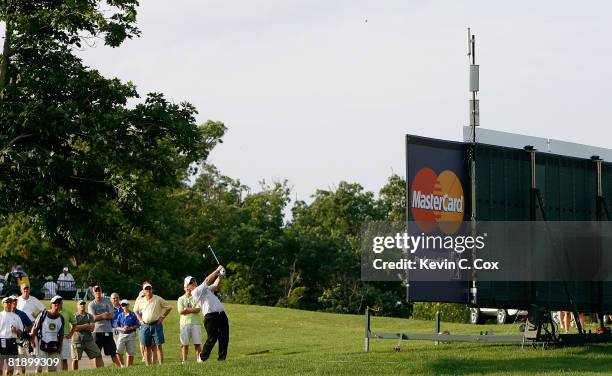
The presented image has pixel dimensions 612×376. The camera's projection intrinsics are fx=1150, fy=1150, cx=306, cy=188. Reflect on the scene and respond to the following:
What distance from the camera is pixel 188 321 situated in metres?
23.3

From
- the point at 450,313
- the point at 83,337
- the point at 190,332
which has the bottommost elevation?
the point at 83,337

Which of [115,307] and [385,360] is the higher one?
[115,307]

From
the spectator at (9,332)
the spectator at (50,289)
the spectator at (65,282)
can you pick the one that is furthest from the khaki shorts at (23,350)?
the spectator at (65,282)

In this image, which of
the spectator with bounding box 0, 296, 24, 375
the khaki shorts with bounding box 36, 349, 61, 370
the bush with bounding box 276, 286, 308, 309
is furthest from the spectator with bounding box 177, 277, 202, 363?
the bush with bounding box 276, 286, 308, 309

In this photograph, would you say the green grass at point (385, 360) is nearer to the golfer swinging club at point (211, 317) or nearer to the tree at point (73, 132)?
the golfer swinging club at point (211, 317)

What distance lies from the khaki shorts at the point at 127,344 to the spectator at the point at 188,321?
1.05 m

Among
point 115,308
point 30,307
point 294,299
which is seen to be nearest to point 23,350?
point 30,307

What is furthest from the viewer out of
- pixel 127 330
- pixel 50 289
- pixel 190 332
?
pixel 50 289

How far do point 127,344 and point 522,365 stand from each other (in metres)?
8.07

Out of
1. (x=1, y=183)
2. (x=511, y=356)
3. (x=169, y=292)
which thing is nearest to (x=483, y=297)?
(x=511, y=356)

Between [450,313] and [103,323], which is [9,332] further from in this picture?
[450,313]

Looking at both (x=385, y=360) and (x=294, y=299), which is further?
(x=294, y=299)

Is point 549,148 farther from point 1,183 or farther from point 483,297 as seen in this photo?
point 1,183

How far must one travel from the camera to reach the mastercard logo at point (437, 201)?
22.7m
